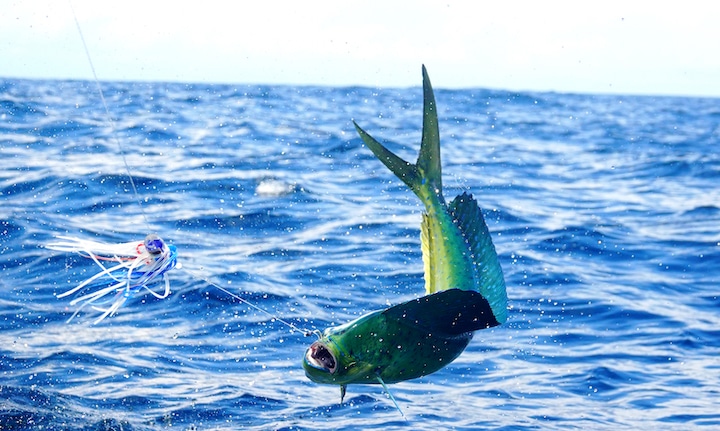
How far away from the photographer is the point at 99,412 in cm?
635

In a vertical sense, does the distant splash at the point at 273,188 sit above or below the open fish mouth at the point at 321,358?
below

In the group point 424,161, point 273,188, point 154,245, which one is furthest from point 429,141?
point 273,188

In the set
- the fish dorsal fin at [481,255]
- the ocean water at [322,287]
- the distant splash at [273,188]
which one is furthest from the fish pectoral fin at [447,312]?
the distant splash at [273,188]

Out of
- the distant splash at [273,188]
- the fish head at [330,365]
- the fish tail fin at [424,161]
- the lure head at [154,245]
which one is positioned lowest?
the distant splash at [273,188]

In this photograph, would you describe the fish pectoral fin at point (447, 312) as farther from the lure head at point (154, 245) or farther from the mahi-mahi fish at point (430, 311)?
the lure head at point (154, 245)

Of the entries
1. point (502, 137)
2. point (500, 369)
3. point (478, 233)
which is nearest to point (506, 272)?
point (500, 369)

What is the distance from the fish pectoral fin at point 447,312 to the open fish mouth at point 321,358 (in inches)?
10.2

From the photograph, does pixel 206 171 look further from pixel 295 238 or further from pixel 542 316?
pixel 542 316

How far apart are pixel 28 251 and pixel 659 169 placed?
1448cm

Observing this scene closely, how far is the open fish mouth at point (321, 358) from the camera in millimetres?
3395

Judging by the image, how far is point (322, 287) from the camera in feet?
31.7

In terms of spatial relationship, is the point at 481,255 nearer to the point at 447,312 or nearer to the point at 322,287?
the point at 447,312

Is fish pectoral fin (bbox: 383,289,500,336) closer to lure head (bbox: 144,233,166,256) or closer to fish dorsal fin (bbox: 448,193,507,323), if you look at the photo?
fish dorsal fin (bbox: 448,193,507,323)

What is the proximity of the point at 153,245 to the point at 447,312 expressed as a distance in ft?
5.20
